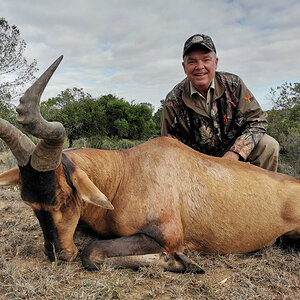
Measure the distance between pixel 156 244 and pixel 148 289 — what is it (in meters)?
0.51

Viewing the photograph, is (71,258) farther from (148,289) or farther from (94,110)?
(94,110)

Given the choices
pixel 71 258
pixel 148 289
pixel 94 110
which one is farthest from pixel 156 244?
pixel 94 110

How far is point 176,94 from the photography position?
5.92 meters

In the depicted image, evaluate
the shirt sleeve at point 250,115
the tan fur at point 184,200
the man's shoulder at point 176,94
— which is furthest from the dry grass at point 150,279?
the man's shoulder at point 176,94

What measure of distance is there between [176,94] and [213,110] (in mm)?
822

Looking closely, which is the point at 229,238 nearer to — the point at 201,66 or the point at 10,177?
the point at 10,177

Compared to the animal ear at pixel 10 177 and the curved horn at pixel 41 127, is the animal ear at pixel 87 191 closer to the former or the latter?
the curved horn at pixel 41 127

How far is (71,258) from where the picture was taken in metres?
3.21

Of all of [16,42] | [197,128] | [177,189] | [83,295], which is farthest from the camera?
[16,42]

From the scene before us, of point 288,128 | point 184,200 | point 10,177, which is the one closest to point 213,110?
point 184,200

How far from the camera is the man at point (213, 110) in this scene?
17.3 ft

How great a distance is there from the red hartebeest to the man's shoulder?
82.7 inches

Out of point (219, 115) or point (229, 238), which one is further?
point (219, 115)

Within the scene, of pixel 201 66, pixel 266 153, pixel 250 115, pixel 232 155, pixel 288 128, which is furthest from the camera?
pixel 288 128
